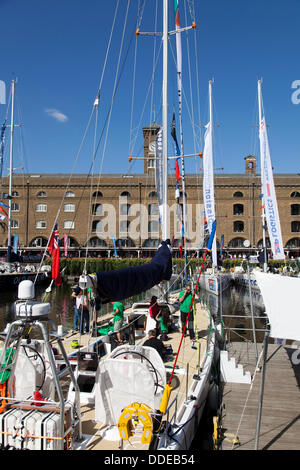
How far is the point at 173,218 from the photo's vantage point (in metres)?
56.4

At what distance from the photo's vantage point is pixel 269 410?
6.72 meters

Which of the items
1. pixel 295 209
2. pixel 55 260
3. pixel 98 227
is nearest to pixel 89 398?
pixel 55 260

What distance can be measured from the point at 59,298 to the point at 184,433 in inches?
990

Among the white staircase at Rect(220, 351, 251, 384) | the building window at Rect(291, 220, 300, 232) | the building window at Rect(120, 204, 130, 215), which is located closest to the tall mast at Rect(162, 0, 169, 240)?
the white staircase at Rect(220, 351, 251, 384)

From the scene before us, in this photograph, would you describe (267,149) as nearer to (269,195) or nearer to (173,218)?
(269,195)

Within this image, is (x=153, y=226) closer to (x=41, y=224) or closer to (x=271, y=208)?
(x=41, y=224)

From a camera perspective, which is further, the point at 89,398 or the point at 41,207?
the point at 41,207

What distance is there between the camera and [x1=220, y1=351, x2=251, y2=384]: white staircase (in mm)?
8180

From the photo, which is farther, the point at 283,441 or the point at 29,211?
the point at 29,211

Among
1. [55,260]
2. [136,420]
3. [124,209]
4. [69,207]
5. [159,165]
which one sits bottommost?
[136,420]

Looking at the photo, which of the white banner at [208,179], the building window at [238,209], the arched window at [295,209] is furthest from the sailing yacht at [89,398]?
the arched window at [295,209]

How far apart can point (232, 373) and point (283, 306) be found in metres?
4.95

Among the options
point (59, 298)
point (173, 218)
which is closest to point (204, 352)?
point (59, 298)
